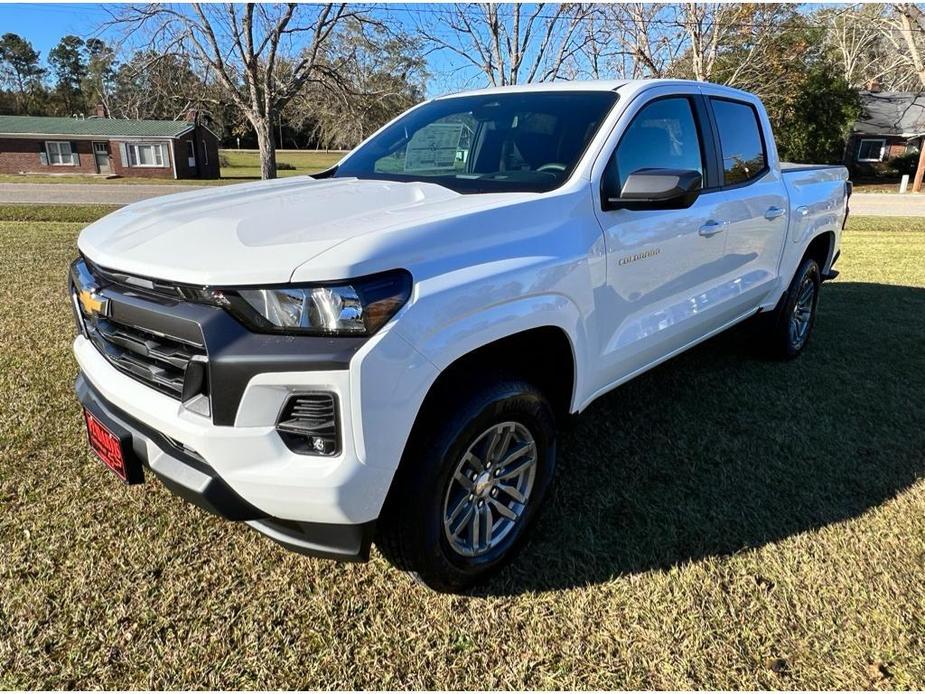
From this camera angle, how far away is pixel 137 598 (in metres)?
2.40

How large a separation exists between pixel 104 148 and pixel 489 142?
144ft

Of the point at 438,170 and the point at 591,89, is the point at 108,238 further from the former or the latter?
the point at 591,89

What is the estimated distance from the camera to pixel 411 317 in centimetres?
194

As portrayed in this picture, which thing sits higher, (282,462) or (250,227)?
(250,227)

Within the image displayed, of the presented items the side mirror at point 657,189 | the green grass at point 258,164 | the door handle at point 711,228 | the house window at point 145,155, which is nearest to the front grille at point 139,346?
the side mirror at point 657,189

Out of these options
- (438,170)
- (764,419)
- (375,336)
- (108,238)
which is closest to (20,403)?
(108,238)

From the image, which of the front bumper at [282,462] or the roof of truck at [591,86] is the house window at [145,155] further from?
the front bumper at [282,462]

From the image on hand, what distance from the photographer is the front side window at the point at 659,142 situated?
2908mm

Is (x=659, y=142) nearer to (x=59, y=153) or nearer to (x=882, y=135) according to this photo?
(x=59, y=153)

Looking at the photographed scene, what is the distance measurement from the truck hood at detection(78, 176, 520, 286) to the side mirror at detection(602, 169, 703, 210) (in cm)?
56

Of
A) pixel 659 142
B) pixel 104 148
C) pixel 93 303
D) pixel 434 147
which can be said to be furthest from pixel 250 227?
pixel 104 148

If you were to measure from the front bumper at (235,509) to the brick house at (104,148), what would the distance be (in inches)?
1600

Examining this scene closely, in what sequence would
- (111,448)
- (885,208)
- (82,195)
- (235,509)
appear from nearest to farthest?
(235,509), (111,448), (885,208), (82,195)

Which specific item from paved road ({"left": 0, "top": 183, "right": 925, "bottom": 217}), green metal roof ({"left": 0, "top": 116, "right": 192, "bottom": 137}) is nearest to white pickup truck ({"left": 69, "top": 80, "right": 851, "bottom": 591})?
paved road ({"left": 0, "top": 183, "right": 925, "bottom": 217})
